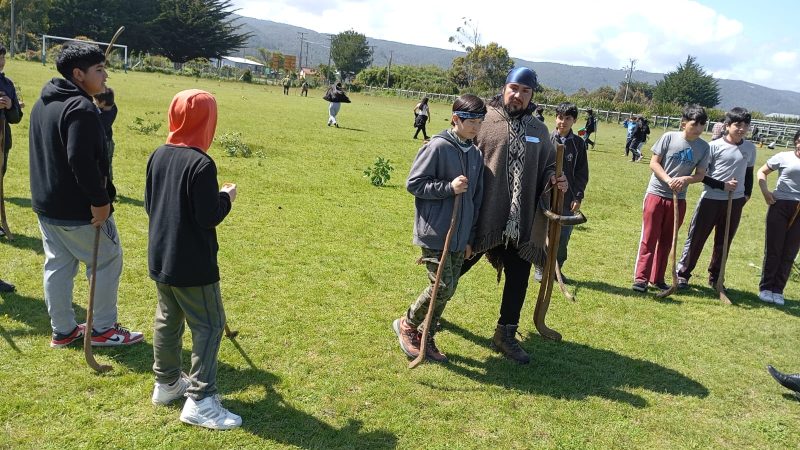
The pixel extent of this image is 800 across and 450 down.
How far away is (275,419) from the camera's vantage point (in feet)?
12.5

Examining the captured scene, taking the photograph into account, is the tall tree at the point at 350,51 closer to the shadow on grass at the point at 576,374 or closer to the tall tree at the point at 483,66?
the tall tree at the point at 483,66

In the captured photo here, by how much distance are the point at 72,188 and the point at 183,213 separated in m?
1.20

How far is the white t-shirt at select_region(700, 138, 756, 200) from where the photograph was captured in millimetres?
7160

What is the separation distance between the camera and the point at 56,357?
14.0 ft

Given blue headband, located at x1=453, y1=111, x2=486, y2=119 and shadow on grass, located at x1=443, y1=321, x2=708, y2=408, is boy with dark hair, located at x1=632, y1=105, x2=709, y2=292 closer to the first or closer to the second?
shadow on grass, located at x1=443, y1=321, x2=708, y2=408

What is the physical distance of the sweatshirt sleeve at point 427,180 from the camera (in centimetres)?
425

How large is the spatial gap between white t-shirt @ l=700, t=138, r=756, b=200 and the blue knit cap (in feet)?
12.9

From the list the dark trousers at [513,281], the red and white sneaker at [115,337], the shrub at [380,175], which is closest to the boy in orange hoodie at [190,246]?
the red and white sneaker at [115,337]

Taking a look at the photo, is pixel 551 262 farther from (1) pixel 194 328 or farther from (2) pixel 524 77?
(1) pixel 194 328

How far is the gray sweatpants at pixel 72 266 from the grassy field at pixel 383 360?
0.95ft

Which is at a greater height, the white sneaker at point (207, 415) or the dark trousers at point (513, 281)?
the dark trousers at point (513, 281)

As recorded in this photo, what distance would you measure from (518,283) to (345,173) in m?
8.74

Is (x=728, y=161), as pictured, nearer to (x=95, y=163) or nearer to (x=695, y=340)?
(x=695, y=340)

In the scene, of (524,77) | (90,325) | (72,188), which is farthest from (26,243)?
(524,77)
